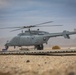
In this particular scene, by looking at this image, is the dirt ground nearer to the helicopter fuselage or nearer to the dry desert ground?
the dry desert ground

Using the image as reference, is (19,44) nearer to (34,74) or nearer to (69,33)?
(69,33)

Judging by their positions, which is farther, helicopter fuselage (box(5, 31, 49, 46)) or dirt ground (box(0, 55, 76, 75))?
helicopter fuselage (box(5, 31, 49, 46))

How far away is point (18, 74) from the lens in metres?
13.4

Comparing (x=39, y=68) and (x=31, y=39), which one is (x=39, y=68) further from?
(x=31, y=39)

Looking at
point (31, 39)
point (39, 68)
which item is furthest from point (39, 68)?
point (31, 39)

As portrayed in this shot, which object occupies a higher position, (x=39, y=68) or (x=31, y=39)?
(x=31, y=39)

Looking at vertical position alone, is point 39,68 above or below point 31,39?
below

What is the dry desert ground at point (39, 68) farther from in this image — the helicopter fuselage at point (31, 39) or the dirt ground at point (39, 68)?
the helicopter fuselage at point (31, 39)

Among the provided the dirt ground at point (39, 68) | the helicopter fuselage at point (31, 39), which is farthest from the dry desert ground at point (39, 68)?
the helicopter fuselage at point (31, 39)

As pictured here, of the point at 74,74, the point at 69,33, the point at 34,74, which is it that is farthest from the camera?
the point at 69,33

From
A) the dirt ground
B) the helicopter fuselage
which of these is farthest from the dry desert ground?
the helicopter fuselage

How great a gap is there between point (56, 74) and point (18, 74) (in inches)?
126

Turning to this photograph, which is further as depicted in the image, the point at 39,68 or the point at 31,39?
the point at 31,39

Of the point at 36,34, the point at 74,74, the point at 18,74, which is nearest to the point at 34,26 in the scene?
the point at 36,34
